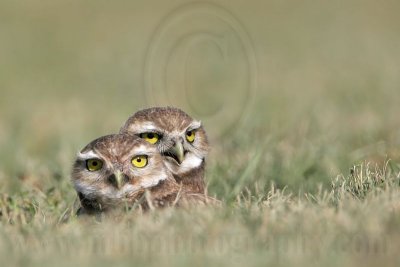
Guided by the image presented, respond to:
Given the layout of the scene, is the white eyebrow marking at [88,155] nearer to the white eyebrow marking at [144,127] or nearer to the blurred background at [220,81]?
the white eyebrow marking at [144,127]

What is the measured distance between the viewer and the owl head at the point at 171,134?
6.39 meters

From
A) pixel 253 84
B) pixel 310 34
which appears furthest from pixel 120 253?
pixel 310 34

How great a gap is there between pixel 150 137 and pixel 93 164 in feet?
2.47

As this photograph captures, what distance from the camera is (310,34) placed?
16.9 metres

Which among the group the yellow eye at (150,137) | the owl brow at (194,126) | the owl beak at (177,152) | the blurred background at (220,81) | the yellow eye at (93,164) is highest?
the blurred background at (220,81)

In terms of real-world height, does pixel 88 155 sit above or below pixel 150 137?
below

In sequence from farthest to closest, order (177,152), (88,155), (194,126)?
(194,126) < (177,152) < (88,155)

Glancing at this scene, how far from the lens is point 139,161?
5812mm

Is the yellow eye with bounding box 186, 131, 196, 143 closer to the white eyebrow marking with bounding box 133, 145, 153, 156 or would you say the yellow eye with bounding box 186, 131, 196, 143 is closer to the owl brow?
the owl brow

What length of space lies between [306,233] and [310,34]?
12771 mm

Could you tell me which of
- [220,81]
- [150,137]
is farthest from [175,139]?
[220,81]

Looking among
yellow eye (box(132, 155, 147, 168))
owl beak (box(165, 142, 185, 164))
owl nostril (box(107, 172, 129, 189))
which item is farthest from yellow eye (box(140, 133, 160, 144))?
owl nostril (box(107, 172, 129, 189))

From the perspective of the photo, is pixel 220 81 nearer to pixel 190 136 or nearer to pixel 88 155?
pixel 190 136

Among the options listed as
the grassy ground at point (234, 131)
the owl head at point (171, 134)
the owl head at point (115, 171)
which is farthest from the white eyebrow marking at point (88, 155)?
the owl head at point (171, 134)
